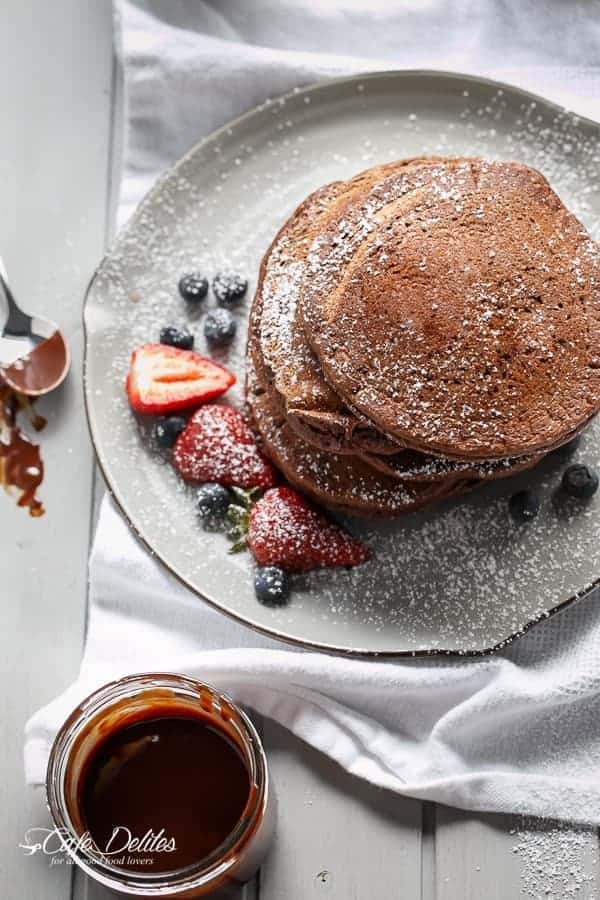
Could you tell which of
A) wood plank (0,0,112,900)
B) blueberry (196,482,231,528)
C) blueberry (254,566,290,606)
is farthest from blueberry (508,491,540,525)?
wood plank (0,0,112,900)

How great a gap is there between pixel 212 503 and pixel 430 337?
0.64 metres

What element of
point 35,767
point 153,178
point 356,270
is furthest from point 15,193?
point 35,767

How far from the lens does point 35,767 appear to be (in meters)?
2.63

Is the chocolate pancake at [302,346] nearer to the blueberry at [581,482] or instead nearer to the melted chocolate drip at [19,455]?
the blueberry at [581,482]

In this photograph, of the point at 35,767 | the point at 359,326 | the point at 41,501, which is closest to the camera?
the point at 359,326

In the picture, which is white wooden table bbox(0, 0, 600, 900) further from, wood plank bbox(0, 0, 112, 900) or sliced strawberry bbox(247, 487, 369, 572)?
sliced strawberry bbox(247, 487, 369, 572)

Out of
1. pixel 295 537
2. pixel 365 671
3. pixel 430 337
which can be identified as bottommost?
pixel 365 671

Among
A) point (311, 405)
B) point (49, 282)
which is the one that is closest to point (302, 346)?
point (311, 405)

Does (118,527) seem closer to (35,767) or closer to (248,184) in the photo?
(35,767)

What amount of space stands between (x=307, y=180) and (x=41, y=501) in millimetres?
1036

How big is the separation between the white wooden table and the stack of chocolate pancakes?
600mm

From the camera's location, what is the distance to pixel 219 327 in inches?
110

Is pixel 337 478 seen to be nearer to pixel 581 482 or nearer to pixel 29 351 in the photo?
pixel 581 482

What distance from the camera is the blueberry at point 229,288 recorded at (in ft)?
9.25
